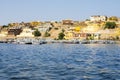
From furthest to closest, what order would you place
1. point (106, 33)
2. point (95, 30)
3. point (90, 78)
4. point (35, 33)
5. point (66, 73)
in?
1. point (35, 33)
2. point (95, 30)
3. point (106, 33)
4. point (66, 73)
5. point (90, 78)

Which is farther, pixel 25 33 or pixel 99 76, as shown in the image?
pixel 25 33

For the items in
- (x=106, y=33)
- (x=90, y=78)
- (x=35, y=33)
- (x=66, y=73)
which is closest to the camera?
(x=90, y=78)

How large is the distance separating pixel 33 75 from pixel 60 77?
2.59 meters

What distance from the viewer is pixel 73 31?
17038 centimetres

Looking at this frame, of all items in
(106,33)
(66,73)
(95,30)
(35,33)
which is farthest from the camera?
(35,33)

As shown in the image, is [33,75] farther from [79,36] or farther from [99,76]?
[79,36]

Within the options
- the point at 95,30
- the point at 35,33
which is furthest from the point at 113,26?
the point at 35,33

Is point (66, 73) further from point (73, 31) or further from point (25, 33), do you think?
point (25, 33)

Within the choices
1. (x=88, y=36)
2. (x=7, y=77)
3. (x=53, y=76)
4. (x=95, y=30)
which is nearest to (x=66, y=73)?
(x=53, y=76)

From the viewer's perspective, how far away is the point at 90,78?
2962 centimetres

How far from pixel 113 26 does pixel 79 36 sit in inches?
713

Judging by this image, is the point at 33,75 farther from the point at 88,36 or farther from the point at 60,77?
the point at 88,36

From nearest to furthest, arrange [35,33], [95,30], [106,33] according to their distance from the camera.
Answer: [106,33] → [95,30] → [35,33]

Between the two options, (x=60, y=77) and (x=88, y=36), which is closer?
(x=60, y=77)
